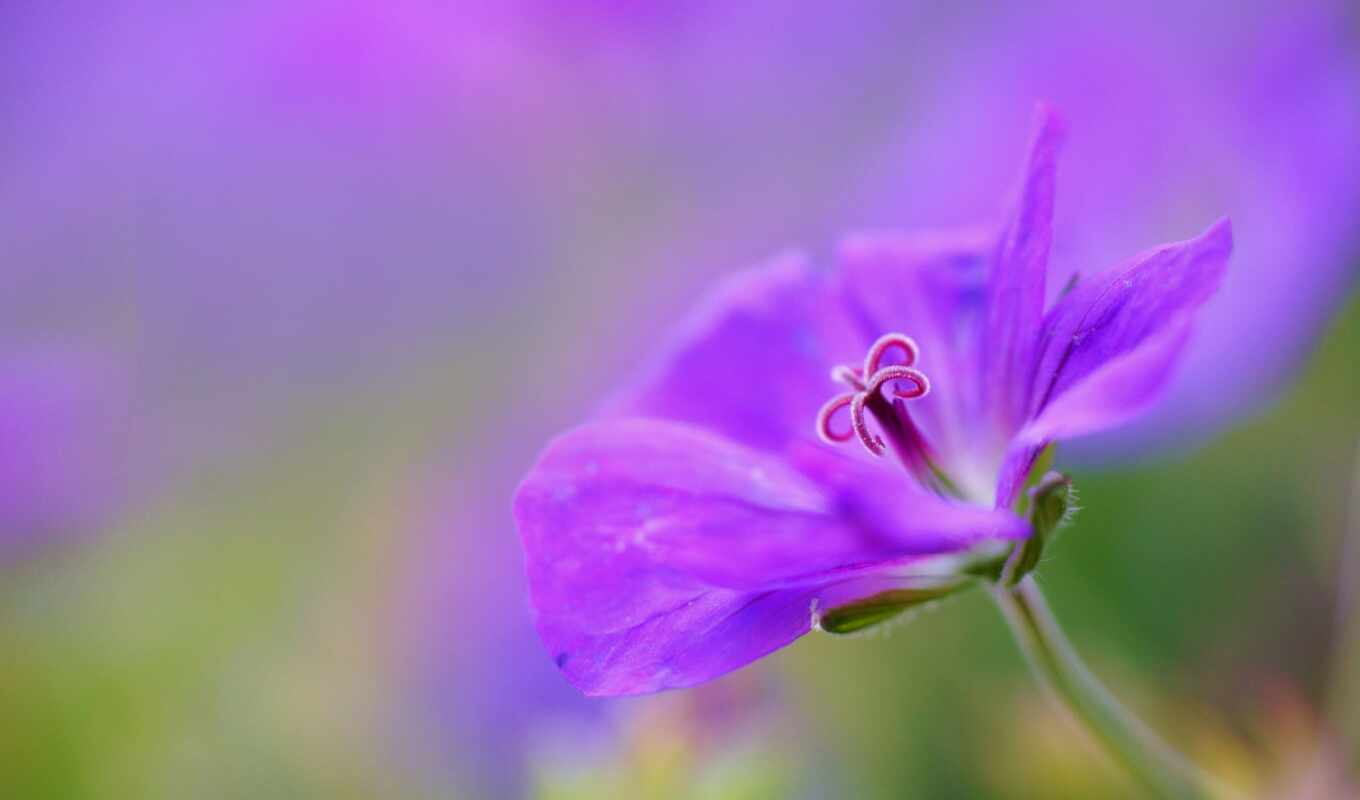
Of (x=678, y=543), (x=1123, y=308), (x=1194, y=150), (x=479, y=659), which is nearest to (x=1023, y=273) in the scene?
(x=1123, y=308)

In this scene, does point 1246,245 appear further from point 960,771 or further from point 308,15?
point 308,15

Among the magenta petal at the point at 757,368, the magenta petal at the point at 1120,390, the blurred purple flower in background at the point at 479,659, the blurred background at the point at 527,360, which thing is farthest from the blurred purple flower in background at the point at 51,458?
the magenta petal at the point at 1120,390

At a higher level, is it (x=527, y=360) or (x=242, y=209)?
(x=242, y=209)

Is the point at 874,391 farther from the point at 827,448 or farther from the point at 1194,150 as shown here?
the point at 1194,150

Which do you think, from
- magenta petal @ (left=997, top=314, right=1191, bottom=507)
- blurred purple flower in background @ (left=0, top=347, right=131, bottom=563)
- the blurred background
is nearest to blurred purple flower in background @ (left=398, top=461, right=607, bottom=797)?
the blurred background

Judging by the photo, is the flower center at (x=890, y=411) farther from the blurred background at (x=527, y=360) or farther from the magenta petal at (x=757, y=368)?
the blurred background at (x=527, y=360)

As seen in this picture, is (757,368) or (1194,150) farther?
(1194,150)

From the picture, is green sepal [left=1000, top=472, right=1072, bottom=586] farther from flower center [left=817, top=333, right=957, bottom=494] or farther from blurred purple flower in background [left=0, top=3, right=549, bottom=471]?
blurred purple flower in background [left=0, top=3, right=549, bottom=471]
